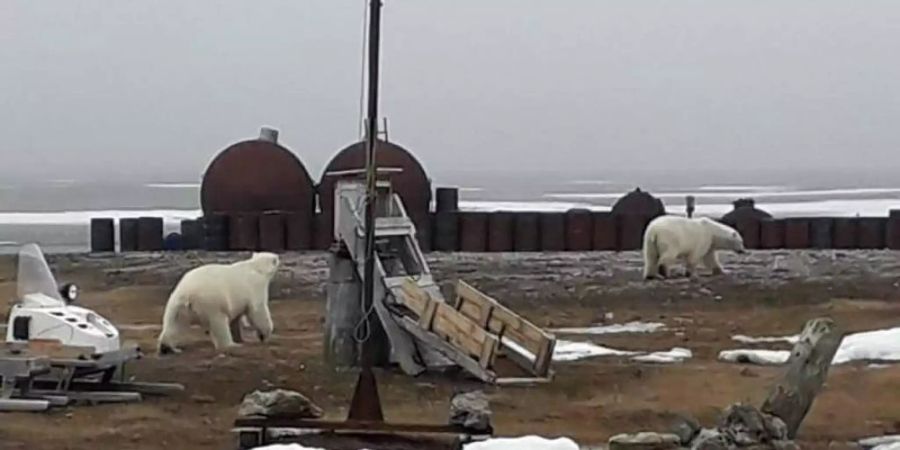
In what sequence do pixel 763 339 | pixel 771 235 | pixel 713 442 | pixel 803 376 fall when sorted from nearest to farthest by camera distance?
pixel 713 442 → pixel 803 376 → pixel 763 339 → pixel 771 235

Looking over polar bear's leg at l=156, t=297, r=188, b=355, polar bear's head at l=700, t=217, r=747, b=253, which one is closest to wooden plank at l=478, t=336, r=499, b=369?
polar bear's leg at l=156, t=297, r=188, b=355

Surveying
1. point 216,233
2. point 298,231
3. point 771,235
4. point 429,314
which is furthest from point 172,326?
point 771,235

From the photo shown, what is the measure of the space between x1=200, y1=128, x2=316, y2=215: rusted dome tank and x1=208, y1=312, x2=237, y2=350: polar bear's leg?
56.4 feet

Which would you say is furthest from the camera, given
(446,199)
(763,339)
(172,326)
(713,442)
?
(446,199)

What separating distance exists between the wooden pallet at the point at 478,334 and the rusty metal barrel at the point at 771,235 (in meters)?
19.2

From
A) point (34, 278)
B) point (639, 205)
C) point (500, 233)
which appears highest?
point (34, 278)

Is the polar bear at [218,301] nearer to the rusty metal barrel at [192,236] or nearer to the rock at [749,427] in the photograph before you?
the rock at [749,427]

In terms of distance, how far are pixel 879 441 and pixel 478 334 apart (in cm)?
394

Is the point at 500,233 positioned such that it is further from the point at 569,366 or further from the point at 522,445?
the point at 522,445

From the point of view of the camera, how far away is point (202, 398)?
12984mm

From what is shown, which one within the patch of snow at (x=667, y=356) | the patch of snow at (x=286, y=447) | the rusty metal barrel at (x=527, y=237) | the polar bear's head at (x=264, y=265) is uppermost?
the polar bear's head at (x=264, y=265)

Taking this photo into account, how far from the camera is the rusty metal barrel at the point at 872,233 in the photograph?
32969 mm

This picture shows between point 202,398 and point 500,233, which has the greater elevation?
point 202,398

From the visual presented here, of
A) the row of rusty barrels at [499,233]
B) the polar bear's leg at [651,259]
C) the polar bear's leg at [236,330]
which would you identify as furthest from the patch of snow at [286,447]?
the row of rusty barrels at [499,233]
